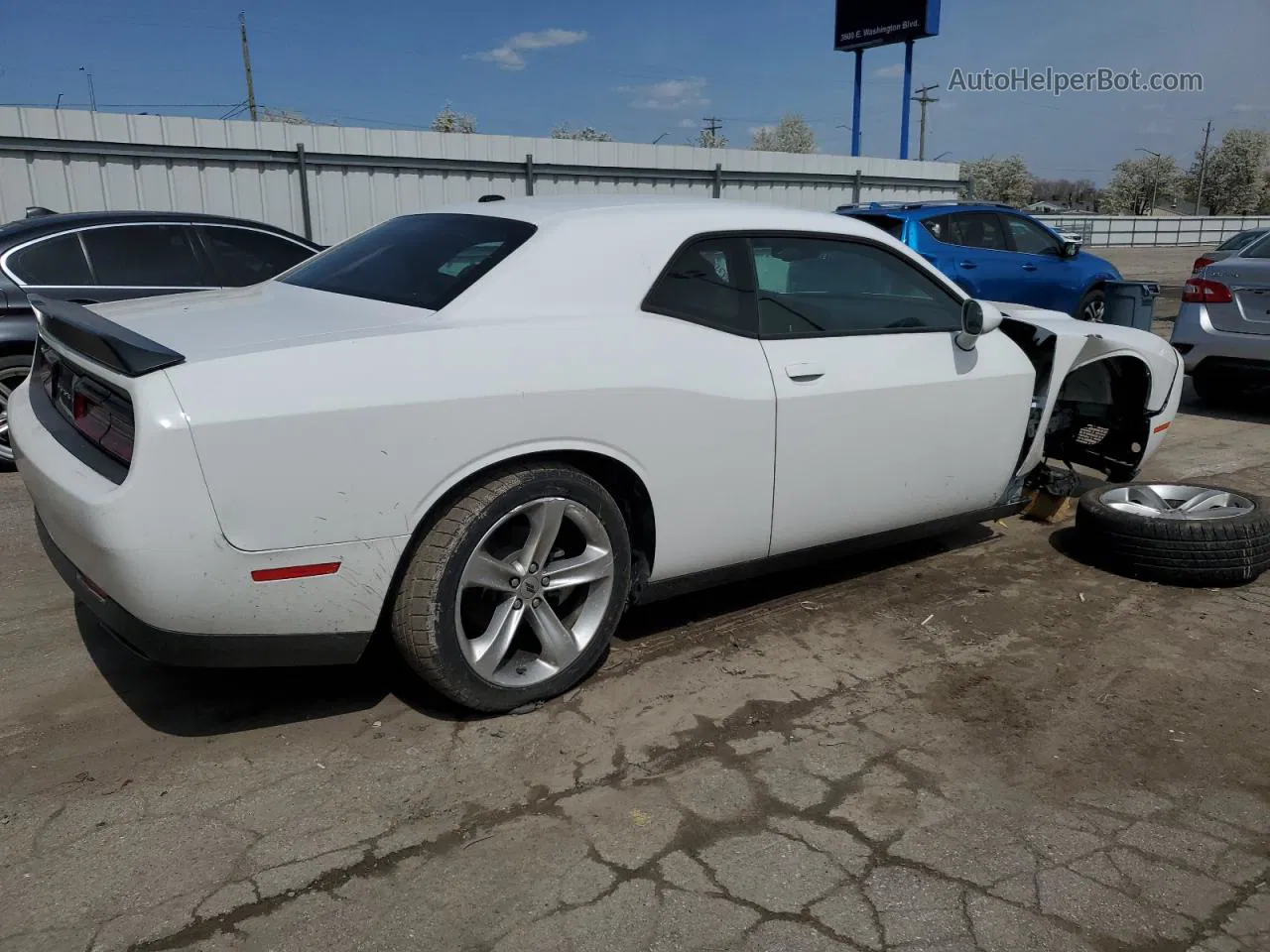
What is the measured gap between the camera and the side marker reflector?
8.98ft

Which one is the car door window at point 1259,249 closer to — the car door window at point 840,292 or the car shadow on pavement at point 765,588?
the car shadow on pavement at point 765,588

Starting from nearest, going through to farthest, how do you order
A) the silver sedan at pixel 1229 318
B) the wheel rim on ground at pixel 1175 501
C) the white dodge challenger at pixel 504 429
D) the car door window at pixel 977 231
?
the white dodge challenger at pixel 504 429
the wheel rim on ground at pixel 1175 501
the silver sedan at pixel 1229 318
the car door window at pixel 977 231

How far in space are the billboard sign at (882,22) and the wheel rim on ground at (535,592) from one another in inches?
820

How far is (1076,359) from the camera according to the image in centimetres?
498

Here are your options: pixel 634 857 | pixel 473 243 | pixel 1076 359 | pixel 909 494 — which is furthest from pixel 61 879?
pixel 1076 359

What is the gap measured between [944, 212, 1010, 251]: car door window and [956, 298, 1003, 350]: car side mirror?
6833 mm

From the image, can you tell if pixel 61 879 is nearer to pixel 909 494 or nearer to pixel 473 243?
pixel 473 243

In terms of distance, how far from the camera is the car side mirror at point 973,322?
4.22m

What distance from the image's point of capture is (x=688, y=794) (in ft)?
9.48

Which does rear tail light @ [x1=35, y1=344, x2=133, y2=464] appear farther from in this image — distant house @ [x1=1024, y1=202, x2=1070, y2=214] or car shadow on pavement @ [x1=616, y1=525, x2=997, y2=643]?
distant house @ [x1=1024, y1=202, x2=1070, y2=214]

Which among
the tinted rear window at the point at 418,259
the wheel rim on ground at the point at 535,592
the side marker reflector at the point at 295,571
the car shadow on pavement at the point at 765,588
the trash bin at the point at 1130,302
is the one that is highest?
the tinted rear window at the point at 418,259

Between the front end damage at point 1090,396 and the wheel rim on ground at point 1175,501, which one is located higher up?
the front end damage at point 1090,396

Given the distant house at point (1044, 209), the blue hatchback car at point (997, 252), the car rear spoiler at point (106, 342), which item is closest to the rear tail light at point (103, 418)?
the car rear spoiler at point (106, 342)

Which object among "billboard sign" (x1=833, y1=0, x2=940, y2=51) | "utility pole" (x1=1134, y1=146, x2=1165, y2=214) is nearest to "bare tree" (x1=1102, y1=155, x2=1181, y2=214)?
"utility pole" (x1=1134, y1=146, x2=1165, y2=214)
